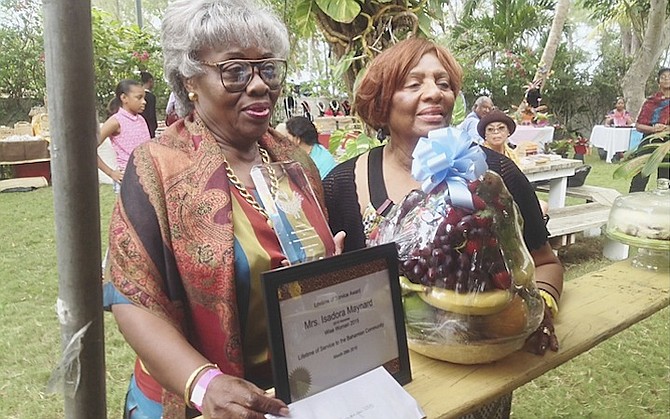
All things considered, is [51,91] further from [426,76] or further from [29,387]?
[29,387]

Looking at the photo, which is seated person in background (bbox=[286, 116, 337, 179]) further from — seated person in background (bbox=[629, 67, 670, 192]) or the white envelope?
seated person in background (bbox=[629, 67, 670, 192])

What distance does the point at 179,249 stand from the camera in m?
1.11

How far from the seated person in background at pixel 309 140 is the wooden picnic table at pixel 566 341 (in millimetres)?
2138

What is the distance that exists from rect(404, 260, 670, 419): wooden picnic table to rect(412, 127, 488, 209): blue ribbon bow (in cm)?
35

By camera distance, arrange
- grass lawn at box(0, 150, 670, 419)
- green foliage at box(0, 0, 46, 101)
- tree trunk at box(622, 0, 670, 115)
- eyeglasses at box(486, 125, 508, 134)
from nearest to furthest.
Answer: grass lawn at box(0, 150, 670, 419), eyeglasses at box(486, 125, 508, 134), green foliage at box(0, 0, 46, 101), tree trunk at box(622, 0, 670, 115)

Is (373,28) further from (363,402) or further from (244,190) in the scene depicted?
(363,402)

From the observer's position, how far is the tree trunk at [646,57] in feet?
42.0

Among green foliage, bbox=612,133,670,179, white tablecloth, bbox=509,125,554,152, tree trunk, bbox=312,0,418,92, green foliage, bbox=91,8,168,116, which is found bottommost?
white tablecloth, bbox=509,125,554,152

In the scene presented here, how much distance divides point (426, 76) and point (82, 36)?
0.91m

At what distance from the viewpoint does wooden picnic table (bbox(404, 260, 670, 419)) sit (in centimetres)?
108

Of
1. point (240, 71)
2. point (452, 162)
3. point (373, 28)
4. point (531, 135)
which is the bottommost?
point (531, 135)

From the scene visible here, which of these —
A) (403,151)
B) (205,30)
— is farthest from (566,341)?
(205,30)

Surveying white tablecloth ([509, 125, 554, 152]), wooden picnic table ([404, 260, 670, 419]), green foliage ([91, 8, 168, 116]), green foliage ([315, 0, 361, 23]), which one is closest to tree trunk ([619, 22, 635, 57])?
white tablecloth ([509, 125, 554, 152])

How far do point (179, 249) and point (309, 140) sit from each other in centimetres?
281
